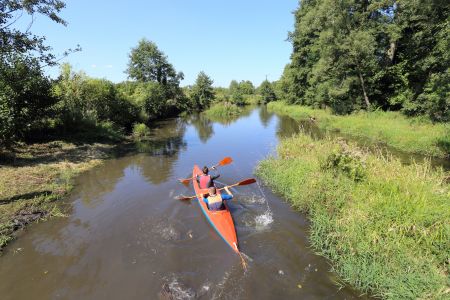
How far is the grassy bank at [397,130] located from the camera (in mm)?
16594

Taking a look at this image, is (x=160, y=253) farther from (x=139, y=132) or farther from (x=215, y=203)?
(x=139, y=132)

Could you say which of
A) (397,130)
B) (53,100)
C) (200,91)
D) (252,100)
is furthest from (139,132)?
(252,100)

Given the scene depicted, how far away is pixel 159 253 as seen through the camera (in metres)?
7.98

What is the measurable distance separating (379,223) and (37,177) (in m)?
13.3

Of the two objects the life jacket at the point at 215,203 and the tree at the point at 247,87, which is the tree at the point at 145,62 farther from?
the tree at the point at 247,87

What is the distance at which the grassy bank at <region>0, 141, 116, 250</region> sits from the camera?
969 centimetres

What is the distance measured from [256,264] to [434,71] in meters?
24.3

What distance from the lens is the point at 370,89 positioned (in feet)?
95.9

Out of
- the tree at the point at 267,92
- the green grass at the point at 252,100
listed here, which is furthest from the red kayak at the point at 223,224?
the green grass at the point at 252,100

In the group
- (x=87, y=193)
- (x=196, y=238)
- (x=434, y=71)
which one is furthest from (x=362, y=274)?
A: (x=434, y=71)

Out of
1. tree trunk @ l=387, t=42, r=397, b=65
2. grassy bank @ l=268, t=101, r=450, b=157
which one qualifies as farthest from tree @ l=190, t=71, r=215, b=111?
tree trunk @ l=387, t=42, r=397, b=65

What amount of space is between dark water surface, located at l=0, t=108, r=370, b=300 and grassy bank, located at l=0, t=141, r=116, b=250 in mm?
626

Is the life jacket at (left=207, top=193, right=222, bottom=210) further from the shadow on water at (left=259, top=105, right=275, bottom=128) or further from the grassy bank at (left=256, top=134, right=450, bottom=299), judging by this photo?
the shadow on water at (left=259, top=105, right=275, bottom=128)

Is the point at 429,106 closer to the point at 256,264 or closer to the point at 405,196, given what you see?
the point at 405,196
